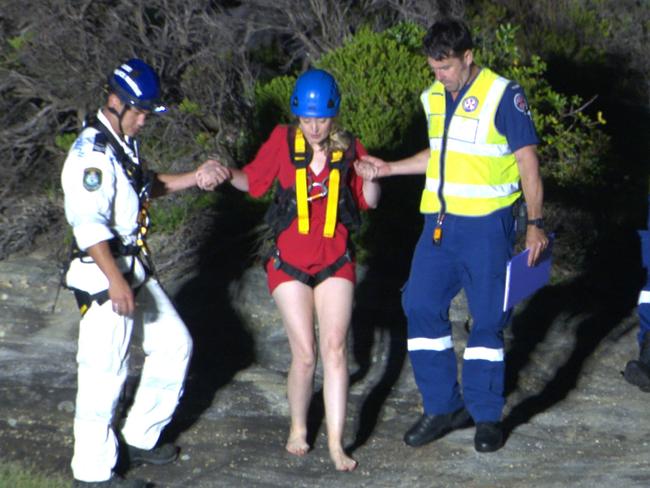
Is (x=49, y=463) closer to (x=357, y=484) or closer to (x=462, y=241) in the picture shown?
(x=357, y=484)

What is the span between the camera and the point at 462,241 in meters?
6.80

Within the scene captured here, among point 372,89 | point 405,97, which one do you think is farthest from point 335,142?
point 405,97

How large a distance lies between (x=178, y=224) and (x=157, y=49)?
1.81 metres

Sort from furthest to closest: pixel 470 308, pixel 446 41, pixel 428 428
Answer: pixel 428 428 → pixel 470 308 → pixel 446 41

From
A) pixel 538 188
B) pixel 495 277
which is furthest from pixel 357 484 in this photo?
pixel 538 188

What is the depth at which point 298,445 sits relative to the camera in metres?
6.96

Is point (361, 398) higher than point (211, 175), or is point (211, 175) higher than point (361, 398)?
point (211, 175)

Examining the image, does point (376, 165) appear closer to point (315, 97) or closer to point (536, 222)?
point (315, 97)

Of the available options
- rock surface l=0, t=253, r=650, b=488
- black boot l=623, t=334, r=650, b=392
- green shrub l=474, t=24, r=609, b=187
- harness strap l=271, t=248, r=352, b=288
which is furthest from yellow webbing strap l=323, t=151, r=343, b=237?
green shrub l=474, t=24, r=609, b=187

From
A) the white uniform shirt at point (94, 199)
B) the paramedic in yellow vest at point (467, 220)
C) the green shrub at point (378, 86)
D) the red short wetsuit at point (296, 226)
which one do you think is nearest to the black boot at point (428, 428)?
the paramedic in yellow vest at point (467, 220)

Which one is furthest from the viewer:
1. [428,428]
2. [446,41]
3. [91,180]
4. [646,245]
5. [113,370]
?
[646,245]

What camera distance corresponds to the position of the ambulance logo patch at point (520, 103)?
661cm

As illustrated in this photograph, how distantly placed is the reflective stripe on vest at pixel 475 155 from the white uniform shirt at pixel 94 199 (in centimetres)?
151

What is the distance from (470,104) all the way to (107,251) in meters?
1.87
